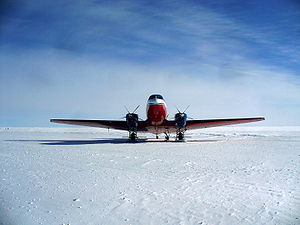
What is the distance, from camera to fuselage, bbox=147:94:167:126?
72.6 feet

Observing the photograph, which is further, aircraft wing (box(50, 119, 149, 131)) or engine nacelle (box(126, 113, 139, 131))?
aircraft wing (box(50, 119, 149, 131))

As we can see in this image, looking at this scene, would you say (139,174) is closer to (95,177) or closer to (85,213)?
(95,177)

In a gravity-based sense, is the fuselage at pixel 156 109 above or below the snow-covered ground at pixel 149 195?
above

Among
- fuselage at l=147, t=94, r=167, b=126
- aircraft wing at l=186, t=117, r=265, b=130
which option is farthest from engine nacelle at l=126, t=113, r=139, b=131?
aircraft wing at l=186, t=117, r=265, b=130

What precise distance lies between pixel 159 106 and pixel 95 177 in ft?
50.2

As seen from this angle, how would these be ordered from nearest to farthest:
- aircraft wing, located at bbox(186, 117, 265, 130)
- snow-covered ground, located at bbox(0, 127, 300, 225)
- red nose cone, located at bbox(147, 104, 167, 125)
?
snow-covered ground, located at bbox(0, 127, 300, 225) → red nose cone, located at bbox(147, 104, 167, 125) → aircraft wing, located at bbox(186, 117, 265, 130)

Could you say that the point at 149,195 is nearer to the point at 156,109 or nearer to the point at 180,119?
the point at 156,109

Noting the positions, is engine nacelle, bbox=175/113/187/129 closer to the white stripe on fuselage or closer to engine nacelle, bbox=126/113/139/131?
the white stripe on fuselage

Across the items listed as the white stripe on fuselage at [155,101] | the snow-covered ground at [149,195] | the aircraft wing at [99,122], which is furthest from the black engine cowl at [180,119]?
the snow-covered ground at [149,195]

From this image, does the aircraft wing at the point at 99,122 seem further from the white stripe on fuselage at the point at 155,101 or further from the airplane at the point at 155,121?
the white stripe on fuselage at the point at 155,101

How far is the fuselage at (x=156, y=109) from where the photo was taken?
72.6 ft

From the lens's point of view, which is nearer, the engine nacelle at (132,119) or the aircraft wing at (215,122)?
the engine nacelle at (132,119)

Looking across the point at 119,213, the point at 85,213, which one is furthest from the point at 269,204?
the point at 85,213

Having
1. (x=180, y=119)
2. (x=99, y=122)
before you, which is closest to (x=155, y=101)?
(x=180, y=119)
